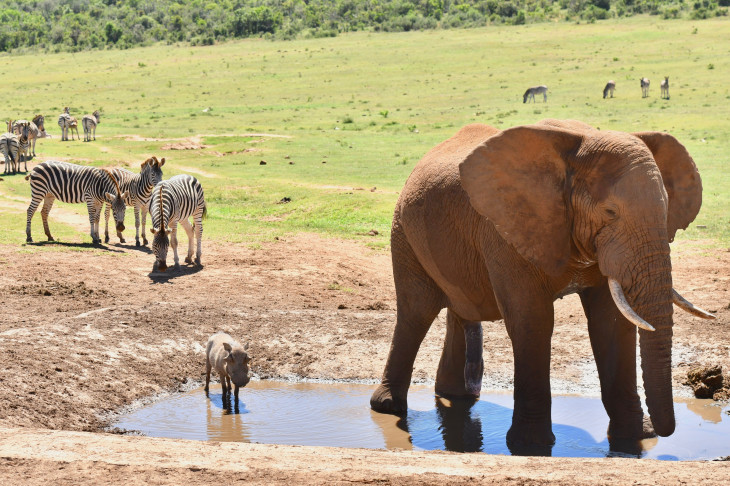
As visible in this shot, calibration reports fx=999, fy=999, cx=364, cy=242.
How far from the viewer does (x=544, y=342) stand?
8297 mm

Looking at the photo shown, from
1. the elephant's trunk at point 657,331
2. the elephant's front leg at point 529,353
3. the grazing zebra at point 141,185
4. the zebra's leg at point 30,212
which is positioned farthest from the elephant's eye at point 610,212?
the zebra's leg at point 30,212

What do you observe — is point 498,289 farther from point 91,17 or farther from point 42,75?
point 91,17

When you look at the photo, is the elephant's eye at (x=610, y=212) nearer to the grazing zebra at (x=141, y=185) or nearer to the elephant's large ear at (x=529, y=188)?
the elephant's large ear at (x=529, y=188)

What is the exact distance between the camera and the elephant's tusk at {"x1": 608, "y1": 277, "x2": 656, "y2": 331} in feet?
22.6

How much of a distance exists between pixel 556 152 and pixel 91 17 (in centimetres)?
10741

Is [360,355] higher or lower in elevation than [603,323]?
lower

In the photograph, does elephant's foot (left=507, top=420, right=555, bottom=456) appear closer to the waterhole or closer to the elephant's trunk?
the waterhole

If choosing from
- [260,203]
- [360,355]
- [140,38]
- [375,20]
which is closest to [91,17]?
[140,38]

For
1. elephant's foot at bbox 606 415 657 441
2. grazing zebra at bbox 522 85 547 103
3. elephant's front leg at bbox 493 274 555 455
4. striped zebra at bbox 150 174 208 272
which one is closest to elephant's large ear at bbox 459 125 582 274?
elephant's front leg at bbox 493 274 555 455

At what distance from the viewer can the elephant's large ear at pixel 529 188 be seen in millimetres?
7934

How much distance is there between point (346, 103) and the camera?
48375 millimetres

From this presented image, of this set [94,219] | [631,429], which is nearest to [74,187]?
[94,219]

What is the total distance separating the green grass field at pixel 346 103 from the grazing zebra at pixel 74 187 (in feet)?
2.73

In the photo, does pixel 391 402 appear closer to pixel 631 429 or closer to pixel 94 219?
pixel 631 429
